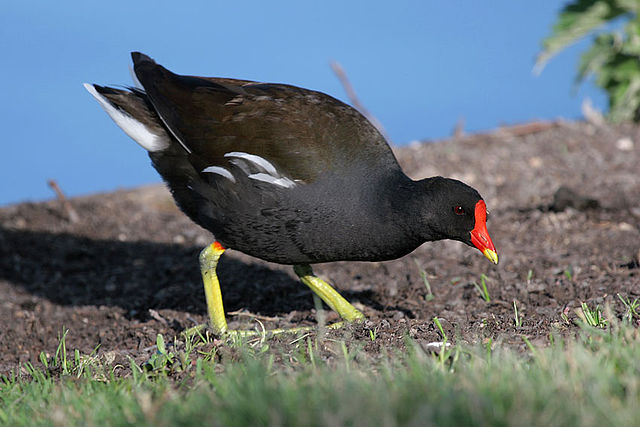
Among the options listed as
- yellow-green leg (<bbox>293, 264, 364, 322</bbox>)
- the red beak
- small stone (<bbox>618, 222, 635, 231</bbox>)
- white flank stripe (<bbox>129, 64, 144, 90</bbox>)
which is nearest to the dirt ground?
small stone (<bbox>618, 222, 635, 231</bbox>)

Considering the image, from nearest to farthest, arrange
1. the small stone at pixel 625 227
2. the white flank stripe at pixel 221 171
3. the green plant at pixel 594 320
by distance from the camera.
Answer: the green plant at pixel 594 320, the white flank stripe at pixel 221 171, the small stone at pixel 625 227

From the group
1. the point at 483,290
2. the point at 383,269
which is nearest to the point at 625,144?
the point at 383,269

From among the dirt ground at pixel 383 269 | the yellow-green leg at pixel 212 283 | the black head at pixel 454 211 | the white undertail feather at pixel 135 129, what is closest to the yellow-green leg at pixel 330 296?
the dirt ground at pixel 383 269

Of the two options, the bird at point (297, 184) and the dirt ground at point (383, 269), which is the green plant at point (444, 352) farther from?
the bird at point (297, 184)

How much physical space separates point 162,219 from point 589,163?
6.11m

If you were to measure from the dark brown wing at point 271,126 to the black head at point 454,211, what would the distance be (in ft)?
1.41

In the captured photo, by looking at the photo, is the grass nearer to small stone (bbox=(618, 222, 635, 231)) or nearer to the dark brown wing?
the dark brown wing

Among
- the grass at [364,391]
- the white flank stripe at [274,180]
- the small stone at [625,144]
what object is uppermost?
the small stone at [625,144]

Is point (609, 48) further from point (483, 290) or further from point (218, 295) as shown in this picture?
point (218, 295)

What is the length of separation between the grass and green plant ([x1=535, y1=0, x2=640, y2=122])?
10.3m

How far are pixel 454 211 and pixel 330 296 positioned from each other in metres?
1.26

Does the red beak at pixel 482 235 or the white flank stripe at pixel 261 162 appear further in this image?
the white flank stripe at pixel 261 162

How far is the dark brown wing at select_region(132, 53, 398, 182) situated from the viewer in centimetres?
456

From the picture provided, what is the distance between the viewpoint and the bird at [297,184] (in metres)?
4.46
